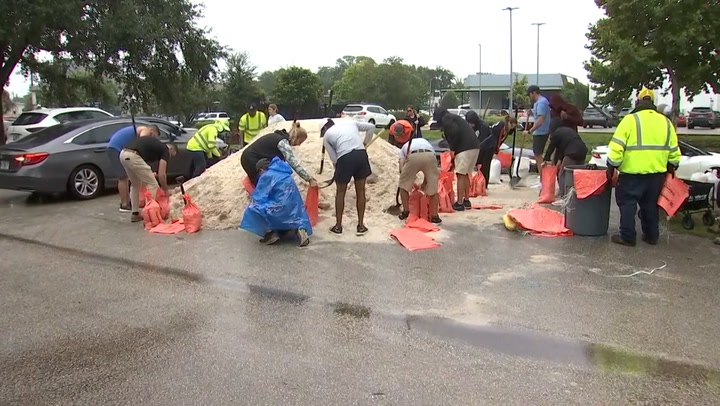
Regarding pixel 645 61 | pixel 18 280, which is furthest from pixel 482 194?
pixel 645 61

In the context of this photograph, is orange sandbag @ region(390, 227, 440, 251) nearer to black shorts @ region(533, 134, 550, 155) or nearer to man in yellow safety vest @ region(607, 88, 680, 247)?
man in yellow safety vest @ region(607, 88, 680, 247)

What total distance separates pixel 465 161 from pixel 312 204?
2.56 meters

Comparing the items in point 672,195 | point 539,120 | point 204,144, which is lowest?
point 672,195

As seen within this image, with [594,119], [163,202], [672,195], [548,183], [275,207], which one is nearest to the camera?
[672,195]

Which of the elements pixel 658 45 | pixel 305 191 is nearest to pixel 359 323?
pixel 305 191

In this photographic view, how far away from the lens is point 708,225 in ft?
25.4

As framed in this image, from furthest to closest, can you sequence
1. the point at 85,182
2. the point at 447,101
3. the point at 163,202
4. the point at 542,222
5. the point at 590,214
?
the point at 447,101
the point at 85,182
the point at 163,202
the point at 542,222
the point at 590,214

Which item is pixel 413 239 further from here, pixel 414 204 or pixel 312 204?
pixel 312 204

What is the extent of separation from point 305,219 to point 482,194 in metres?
4.58

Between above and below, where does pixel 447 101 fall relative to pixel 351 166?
above

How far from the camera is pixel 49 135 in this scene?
408 inches

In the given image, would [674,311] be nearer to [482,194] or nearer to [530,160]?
[482,194]

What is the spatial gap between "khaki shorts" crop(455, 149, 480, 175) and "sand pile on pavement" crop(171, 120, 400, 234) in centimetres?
112

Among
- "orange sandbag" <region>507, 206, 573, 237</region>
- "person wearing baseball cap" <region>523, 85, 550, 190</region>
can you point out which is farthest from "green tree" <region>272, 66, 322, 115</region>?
"orange sandbag" <region>507, 206, 573, 237</region>
